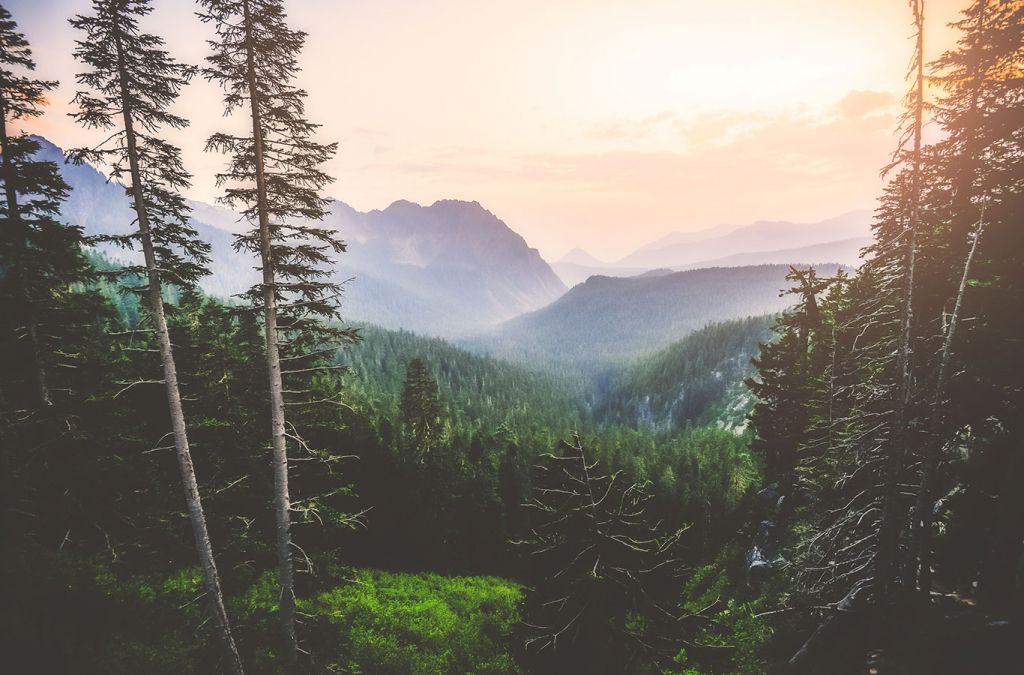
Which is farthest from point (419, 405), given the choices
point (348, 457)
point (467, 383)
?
point (467, 383)

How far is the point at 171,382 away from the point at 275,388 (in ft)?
8.26

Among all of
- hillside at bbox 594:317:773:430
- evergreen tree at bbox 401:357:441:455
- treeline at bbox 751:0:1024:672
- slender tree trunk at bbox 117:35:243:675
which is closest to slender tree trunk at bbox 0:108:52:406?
slender tree trunk at bbox 117:35:243:675

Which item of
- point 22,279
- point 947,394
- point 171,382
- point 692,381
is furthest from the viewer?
point 692,381

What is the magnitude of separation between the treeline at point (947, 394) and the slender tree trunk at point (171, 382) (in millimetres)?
14603

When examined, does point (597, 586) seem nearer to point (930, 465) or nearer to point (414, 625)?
point (930, 465)

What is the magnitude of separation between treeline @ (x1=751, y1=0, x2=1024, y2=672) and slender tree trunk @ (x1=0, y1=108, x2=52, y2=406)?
23294 mm

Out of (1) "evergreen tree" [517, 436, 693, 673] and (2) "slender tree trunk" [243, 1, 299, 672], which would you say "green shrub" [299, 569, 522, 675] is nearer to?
(2) "slender tree trunk" [243, 1, 299, 672]

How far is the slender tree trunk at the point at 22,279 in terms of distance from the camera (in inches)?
491

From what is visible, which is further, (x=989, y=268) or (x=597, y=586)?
(x=989, y=268)

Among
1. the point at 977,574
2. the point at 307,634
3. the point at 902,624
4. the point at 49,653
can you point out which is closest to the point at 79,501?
the point at 49,653

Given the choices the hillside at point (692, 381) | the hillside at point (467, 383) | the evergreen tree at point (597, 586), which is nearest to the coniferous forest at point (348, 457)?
the evergreen tree at point (597, 586)

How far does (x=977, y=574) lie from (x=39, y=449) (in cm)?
2515

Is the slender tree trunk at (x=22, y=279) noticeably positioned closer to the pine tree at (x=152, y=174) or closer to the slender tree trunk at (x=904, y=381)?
the pine tree at (x=152, y=174)

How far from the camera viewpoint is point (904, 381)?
1164 cm
